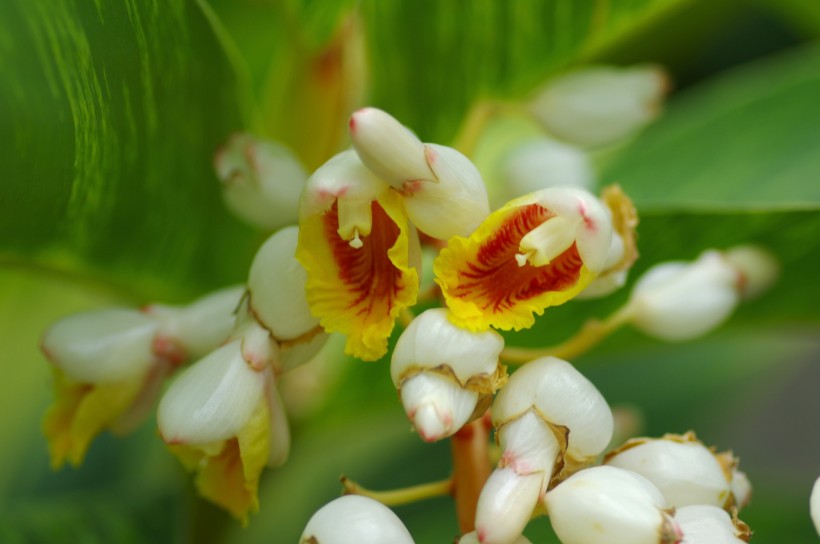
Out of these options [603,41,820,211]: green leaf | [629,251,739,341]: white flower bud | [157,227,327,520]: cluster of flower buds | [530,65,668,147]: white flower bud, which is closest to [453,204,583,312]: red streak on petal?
[157,227,327,520]: cluster of flower buds

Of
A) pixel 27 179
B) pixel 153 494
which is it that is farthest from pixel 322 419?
pixel 27 179

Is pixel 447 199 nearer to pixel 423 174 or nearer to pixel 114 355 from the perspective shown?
pixel 423 174

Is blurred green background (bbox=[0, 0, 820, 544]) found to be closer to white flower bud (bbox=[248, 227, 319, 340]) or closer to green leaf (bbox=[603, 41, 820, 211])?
green leaf (bbox=[603, 41, 820, 211])

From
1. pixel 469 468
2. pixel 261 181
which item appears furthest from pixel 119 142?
pixel 469 468

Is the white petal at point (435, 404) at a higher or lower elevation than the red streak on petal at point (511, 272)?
lower

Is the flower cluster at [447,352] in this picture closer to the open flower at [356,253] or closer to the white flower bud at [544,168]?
the open flower at [356,253]

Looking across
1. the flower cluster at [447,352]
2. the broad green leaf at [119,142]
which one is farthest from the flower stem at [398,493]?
the broad green leaf at [119,142]
